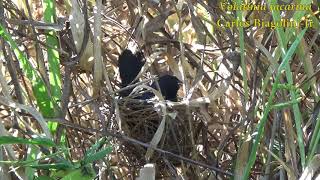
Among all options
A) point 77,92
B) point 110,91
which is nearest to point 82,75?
point 77,92

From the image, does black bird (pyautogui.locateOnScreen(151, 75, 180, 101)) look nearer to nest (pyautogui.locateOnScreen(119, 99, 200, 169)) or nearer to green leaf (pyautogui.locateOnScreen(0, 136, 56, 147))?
nest (pyautogui.locateOnScreen(119, 99, 200, 169))

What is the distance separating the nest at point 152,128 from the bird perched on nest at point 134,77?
3cm

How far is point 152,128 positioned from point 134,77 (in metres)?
0.09

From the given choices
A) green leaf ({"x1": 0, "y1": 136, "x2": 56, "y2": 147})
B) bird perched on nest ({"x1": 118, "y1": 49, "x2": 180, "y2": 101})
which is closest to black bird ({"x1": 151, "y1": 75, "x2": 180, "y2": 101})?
bird perched on nest ({"x1": 118, "y1": 49, "x2": 180, "y2": 101})

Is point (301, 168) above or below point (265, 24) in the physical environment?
below

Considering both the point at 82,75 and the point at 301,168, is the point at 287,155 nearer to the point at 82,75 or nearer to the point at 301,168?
the point at 301,168

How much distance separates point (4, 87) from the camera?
815 mm

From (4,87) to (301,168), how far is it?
1.35 feet

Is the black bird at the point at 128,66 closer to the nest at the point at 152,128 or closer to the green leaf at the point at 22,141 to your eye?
the nest at the point at 152,128

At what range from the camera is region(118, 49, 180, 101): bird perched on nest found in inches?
36.7

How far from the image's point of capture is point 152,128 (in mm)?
934

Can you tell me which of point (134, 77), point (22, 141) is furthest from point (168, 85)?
point (22, 141)

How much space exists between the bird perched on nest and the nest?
3 centimetres

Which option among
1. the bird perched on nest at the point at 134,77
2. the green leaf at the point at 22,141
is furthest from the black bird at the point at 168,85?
the green leaf at the point at 22,141
